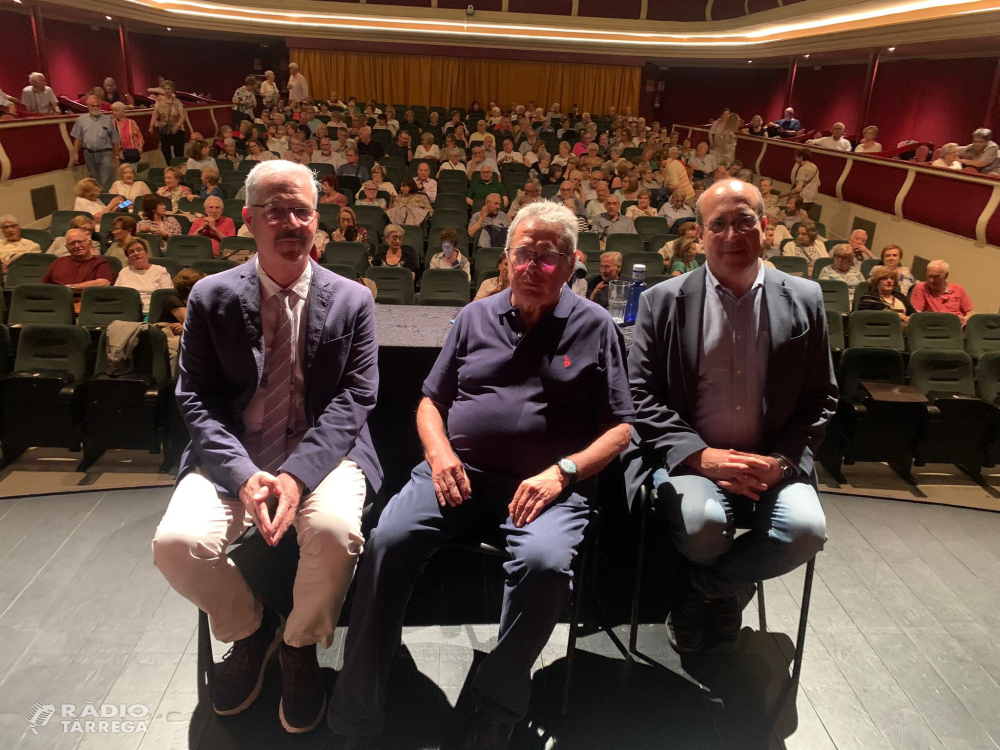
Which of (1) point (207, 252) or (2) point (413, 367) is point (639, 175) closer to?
(1) point (207, 252)

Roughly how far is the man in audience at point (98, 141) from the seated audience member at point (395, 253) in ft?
15.8

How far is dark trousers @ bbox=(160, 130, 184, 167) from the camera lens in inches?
396

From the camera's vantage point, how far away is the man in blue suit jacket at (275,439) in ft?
5.51

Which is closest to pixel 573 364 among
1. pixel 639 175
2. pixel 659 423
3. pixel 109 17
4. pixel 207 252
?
pixel 659 423

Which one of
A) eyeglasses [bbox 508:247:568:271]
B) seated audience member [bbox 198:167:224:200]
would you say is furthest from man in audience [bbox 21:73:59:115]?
eyeglasses [bbox 508:247:568:271]

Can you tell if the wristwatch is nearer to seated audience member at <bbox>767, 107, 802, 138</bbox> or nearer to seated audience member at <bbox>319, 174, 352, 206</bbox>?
seated audience member at <bbox>319, 174, 352, 206</bbox>

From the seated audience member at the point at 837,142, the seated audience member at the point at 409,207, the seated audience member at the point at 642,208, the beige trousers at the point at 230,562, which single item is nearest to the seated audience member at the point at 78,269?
the seated audience member at the point at 409,207

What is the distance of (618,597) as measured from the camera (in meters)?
2.31

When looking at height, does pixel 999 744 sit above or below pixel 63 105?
below

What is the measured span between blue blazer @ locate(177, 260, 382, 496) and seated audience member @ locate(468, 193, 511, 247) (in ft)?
13.2

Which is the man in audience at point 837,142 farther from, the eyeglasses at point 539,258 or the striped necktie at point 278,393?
the striped necktie at point 278,393

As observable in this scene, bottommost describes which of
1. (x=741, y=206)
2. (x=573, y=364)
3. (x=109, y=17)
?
(x=573, y=364)

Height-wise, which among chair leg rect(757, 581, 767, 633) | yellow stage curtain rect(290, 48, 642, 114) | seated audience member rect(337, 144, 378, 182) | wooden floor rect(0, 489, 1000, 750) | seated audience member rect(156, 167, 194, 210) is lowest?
wooden floor rect(0, 489, 1000, 750)

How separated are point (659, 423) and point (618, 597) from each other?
714mm
